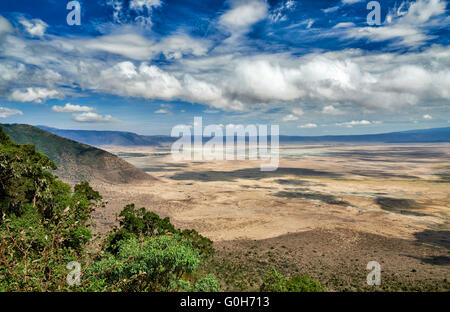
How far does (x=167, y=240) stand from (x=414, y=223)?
53921mm

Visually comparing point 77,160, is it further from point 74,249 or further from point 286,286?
point 286,286

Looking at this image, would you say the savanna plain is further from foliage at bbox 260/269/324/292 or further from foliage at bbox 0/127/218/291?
foliage at bbox 260/269/324/292

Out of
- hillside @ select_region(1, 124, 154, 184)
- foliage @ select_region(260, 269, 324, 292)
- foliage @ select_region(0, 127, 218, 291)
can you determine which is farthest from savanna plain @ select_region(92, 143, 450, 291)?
foliage @ select_region(260, 269, 324, 292)

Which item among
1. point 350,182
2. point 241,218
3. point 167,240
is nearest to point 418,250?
point 241,218

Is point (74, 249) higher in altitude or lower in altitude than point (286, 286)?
higher

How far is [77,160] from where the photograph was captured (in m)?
103

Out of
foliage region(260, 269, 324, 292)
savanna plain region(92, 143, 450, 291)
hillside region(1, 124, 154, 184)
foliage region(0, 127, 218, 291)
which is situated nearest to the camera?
foliage region(0, 127, 218, 291)

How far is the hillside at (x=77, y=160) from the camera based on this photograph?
3693 inches

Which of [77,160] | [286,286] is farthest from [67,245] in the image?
[77,160]

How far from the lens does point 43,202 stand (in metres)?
23.4

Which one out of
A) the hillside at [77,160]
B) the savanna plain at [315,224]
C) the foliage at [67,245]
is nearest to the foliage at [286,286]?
the foliage at [67,245]

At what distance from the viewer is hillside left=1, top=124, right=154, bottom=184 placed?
9381cm

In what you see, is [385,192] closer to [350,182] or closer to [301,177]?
[350,182]

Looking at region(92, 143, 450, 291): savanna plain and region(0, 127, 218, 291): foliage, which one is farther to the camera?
region(92, 143, 450, 291): savanna plain
